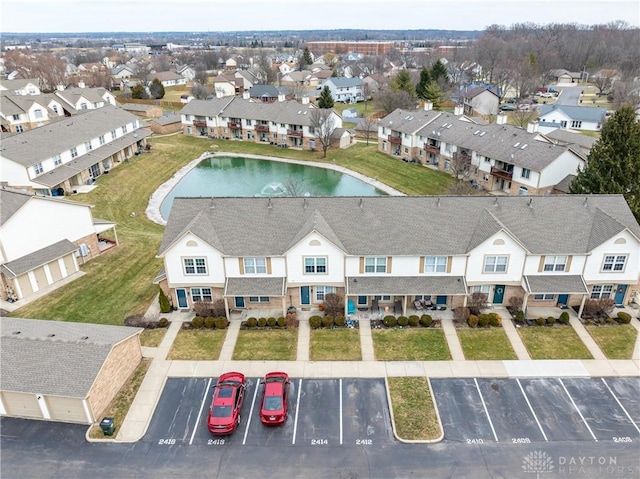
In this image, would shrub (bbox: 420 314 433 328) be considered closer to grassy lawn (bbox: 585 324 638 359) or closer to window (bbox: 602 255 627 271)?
grassy lawn (bbox: 585 324 638 359)

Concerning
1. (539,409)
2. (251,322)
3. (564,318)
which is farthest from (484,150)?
(251,322)

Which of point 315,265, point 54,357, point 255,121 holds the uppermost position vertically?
point 255,121

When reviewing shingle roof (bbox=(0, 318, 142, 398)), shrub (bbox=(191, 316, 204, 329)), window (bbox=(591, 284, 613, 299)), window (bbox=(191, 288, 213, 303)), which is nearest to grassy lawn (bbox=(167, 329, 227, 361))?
shrub (bbox=(191, 316, 204, 329))

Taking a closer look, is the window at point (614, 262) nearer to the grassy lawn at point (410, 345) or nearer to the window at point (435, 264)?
the window at point (435, 264)

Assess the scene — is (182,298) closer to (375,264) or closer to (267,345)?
(267,345)

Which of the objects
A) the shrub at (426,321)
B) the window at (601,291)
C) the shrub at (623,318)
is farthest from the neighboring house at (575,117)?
the shrub at (426,321)

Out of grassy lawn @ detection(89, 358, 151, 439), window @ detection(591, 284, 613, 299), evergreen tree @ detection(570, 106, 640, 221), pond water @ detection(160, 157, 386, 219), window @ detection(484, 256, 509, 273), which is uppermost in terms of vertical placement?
evergreen tree @ detection(570, 106, 640, 221)
